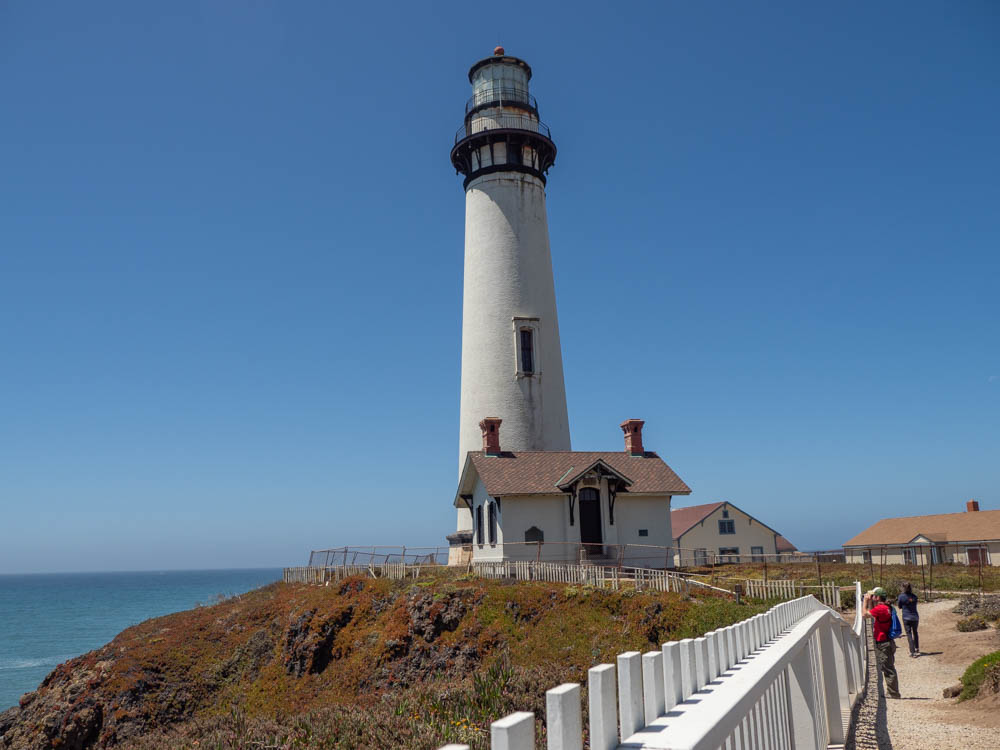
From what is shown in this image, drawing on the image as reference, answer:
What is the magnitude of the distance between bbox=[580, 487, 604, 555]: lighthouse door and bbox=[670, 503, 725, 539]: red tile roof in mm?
24608

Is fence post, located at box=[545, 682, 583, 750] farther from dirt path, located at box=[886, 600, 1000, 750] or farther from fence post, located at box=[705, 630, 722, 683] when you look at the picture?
dirt path, located at box=[886, 600, 1000, 750]

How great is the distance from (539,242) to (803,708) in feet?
105

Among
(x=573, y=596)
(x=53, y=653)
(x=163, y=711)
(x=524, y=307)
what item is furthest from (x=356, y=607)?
(x=53, y=653)

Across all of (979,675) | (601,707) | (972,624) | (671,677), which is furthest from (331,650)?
(601,707)

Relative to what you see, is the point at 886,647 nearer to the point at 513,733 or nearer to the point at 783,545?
the point at 513,733

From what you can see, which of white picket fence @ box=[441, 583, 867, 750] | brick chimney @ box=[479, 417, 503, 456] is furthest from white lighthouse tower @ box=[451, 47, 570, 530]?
white picket fence @ box=[441, 583, 867, 750]

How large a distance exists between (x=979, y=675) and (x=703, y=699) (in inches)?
409

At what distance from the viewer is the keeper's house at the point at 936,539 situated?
4844 centimetres

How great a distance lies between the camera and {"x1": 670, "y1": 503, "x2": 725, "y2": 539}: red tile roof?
54.9 m

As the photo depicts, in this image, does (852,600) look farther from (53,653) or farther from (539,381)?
(53,653)

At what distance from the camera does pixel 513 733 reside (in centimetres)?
197

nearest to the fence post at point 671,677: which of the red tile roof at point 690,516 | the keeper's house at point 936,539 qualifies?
the keeper's house at point 936,539

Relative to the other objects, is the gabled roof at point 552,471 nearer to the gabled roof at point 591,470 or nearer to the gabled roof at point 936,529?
the gabled roof at point 591,470

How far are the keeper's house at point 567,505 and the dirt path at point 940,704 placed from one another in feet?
38.8
